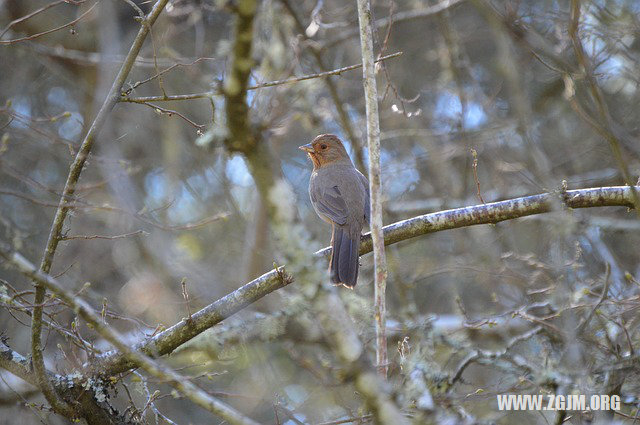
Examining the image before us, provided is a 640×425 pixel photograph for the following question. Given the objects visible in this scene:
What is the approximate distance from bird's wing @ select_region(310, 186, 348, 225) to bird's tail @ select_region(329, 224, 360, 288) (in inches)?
6.3

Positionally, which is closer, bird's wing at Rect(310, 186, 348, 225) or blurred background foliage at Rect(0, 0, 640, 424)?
bird's wing at Rect(310, 186, 348, 225)

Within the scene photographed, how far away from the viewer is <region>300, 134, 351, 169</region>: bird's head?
7.36 meters

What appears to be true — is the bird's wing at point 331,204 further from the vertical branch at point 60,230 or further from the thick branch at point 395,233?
the vertical branch at point 60,230

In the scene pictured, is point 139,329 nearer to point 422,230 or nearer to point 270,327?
point 270,327

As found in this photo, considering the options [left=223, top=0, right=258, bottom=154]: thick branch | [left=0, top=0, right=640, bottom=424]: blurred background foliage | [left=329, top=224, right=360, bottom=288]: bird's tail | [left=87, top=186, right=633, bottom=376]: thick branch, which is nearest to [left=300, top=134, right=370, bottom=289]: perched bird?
[left=329, top=224, right=360, bottom=288]: bird's tail

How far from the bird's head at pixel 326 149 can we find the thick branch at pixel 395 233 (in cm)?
272

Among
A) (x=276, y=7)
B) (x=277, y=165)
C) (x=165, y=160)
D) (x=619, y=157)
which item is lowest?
(x=277, y=165)

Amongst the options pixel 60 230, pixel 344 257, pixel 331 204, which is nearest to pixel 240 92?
pixel 60 230

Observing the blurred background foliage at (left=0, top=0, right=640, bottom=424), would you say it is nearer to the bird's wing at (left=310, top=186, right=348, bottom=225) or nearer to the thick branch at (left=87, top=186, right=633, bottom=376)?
the bird's wing at (left=310, top=186, right=348, bottom=225)

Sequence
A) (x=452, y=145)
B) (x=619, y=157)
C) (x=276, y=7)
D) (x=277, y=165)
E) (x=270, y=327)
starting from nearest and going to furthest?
(x=277, y=165) → (x=619, y=157) → (x=270, y=327) → (x=276, y=7) → (x=452, y=145)

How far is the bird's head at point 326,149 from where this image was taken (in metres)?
7.36

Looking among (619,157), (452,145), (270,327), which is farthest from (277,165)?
(452,145)

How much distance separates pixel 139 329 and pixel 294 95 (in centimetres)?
469

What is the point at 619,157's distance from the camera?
3.31 meters
